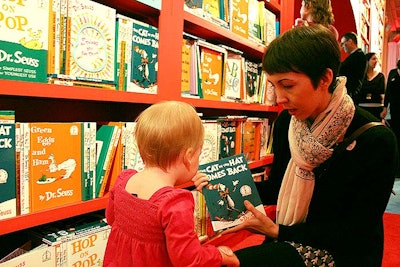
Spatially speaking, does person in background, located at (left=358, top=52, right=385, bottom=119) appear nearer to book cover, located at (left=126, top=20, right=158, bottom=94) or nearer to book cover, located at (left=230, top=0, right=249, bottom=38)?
book cover, located at (left=230, top=0, right=249, bottom=38)

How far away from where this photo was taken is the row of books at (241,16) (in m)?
2.00

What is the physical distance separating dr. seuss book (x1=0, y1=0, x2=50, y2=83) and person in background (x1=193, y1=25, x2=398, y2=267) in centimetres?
74

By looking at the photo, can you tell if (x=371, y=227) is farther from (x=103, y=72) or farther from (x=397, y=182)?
(x=397, y=182)

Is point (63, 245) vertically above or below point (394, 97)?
below

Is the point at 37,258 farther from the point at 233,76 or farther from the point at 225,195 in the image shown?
the point at 233,76

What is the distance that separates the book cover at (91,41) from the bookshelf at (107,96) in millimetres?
65

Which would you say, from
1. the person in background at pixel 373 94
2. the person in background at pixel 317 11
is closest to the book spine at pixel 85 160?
the person in background at pixel 317 11

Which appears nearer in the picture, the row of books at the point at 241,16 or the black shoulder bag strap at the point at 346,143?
the black shoulder bag strap at the point at 346,143

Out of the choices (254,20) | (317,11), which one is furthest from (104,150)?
(317,11)

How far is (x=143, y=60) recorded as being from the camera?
1.60m

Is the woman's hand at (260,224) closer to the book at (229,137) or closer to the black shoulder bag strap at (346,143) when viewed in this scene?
the black shoulder bag strap at (346,143)

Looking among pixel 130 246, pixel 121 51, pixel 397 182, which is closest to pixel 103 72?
pixel 121 51

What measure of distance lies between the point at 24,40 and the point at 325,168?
1079 millimetres

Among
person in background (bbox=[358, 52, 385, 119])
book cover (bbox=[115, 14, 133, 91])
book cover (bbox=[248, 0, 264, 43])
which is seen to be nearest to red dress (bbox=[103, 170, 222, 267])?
book cover (bbox=[115, 14, 133, 91])
